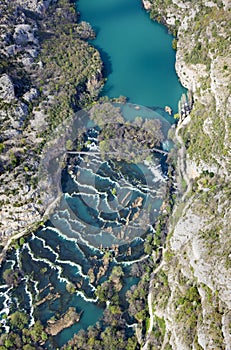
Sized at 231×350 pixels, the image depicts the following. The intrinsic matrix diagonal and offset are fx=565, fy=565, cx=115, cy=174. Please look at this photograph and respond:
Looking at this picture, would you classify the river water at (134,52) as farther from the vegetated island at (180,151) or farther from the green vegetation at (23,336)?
the green vegetation at (23,336)

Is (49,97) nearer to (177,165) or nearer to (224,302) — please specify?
(177,165)

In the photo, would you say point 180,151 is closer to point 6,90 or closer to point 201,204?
point 201,204

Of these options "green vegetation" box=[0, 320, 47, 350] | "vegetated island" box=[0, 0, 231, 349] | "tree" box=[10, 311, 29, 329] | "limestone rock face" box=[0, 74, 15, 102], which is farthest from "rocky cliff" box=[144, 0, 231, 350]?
"limestone rock face" box=[0, 74, 15, 102]

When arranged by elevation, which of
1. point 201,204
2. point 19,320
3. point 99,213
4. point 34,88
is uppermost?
point 34,88

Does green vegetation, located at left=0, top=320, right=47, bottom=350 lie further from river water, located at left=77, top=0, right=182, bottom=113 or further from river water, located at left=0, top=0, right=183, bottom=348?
river water, located at left=77, top=0, right=182, bottom=113

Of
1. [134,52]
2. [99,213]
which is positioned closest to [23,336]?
[99,213]
